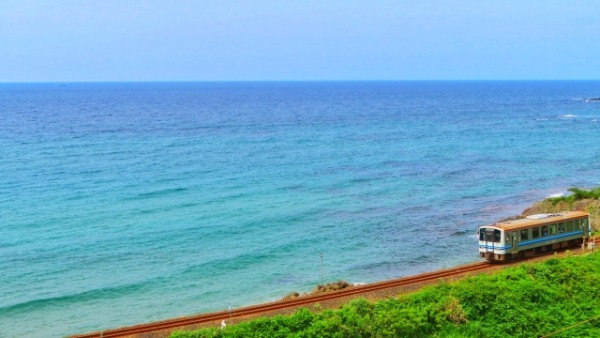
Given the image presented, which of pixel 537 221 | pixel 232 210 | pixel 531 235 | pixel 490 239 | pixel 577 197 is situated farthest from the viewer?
pixel 232 210

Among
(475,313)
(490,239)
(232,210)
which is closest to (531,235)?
(490,239)

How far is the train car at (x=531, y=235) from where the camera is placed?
107 feet

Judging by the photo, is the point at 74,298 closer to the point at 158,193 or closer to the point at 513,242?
the point at 513,242

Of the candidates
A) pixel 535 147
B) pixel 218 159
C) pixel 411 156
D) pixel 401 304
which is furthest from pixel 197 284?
pixel 535 147

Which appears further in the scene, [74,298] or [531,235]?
[531,235]

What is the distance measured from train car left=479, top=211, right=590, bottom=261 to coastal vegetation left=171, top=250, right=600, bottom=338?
559 centimetres

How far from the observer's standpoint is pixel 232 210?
48844 mm

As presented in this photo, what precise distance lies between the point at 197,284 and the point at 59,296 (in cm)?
712

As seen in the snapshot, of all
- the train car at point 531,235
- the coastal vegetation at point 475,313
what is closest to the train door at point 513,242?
the train car at point 531,235

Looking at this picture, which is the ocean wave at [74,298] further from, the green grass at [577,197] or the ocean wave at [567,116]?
Answer: the ocean wave at [567,116]

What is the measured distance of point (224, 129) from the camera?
110250 millimetres

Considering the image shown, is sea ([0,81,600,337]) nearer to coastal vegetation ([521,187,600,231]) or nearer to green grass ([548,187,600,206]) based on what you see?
coastal vegetation ([521,187,600,231])

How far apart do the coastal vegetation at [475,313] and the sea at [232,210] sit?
1047 centimetres

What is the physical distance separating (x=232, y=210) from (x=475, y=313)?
28681mm
